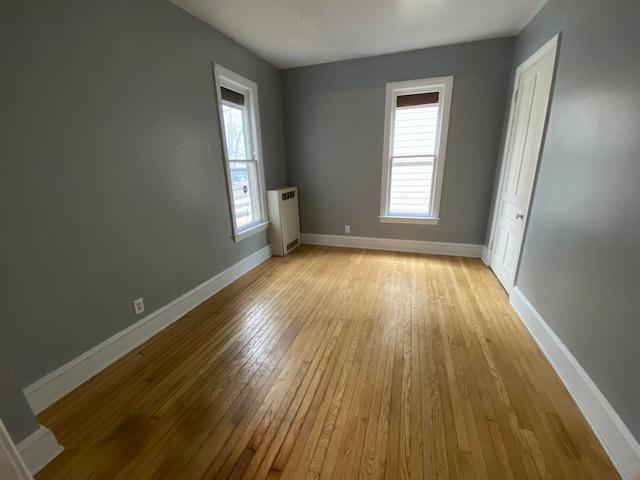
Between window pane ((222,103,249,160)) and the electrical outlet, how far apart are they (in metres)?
1.78

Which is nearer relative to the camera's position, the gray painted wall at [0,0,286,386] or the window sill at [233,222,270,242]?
the gray painted wall at [0,0,286,386]

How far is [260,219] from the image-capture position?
377 cm

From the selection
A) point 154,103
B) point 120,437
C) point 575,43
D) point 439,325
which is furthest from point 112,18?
point 439,325

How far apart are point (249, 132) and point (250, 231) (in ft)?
4.18

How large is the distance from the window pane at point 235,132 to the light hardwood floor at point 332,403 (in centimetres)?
183

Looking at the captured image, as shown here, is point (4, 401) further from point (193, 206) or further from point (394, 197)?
point (394, 197)

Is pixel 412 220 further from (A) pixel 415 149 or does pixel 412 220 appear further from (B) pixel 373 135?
(B) pixel 373 135

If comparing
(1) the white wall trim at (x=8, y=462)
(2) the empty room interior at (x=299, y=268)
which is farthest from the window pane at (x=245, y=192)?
(1) the white wall trim at (x=8, y=462)

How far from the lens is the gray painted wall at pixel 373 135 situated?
320 cm

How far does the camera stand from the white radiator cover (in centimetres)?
377

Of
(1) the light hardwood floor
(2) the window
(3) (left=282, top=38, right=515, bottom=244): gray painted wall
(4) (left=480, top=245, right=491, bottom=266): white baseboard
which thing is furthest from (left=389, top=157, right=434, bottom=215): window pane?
(1) the light hardwood floor

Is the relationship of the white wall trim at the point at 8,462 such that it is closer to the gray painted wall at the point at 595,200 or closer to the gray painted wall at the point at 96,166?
the gray painted wall at the point at 96,166

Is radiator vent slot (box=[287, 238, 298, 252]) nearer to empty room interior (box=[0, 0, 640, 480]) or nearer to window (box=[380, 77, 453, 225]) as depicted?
empty room interior (box=[0, 0, 640, 480])

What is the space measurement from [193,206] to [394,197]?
2711 mm
